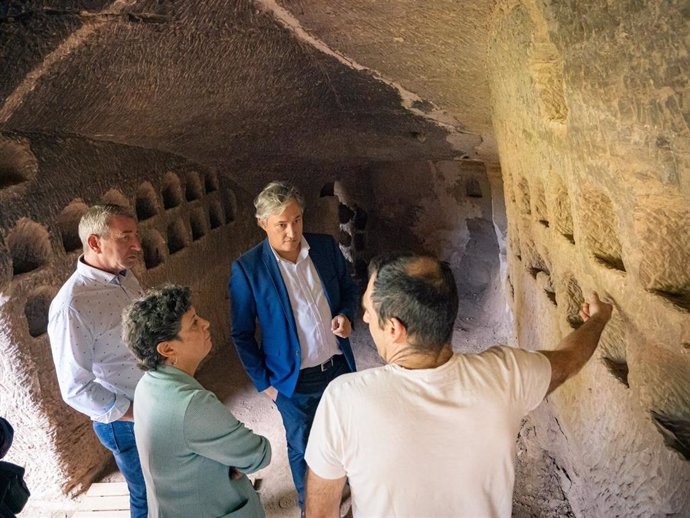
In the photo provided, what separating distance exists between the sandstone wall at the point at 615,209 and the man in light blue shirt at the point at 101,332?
1552 mm

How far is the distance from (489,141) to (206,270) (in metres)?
2.27

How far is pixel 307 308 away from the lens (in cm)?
230

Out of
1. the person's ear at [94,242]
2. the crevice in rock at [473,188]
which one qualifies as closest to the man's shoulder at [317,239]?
the person's ear at [94,242]

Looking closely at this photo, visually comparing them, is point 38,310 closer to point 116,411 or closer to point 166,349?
point 116,411

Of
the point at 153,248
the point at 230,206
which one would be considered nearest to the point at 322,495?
the point at 153,248

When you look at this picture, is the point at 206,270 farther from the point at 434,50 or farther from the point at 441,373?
the point at 441,373

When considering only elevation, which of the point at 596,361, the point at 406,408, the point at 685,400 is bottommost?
the point at 596,361

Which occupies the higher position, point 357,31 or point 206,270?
point 357,31

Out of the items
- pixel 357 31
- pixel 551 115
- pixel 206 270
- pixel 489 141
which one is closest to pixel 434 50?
pixel 357 31

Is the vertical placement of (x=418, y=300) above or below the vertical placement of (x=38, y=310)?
above

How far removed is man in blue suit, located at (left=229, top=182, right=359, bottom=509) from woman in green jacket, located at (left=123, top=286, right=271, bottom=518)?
654mm

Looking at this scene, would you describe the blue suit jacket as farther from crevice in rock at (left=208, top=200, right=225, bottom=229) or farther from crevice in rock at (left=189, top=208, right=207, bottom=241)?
crevice in rock at (left=208, top=200, right=225, bottom=229)

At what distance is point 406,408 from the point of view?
1.14 m

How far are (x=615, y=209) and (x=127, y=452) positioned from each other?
6.27 feet
